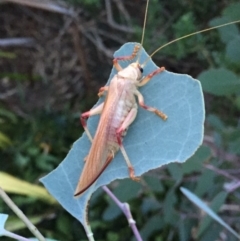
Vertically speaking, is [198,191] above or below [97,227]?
above

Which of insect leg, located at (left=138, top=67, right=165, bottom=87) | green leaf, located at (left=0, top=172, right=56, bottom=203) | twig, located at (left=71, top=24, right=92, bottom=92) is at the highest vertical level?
insect leg, located at (left=138, top=67, right=165, bottom=87)

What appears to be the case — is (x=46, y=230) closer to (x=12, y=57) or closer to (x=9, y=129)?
(x=9, y=129)

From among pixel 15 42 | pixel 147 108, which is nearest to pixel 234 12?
pixel 147 108

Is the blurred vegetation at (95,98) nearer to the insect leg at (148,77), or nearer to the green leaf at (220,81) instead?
the green leaf at (220,81)

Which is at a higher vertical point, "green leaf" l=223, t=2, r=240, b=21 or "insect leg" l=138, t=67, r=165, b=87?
"insect leg" l=138, t=67, r=165, b=87

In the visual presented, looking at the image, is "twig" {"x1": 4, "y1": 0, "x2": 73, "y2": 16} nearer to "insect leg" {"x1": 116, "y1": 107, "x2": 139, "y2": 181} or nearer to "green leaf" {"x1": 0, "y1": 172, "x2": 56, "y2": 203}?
"green leaf" {"x1": 0, "y1": 172, "x2": 56, "y2": 203}

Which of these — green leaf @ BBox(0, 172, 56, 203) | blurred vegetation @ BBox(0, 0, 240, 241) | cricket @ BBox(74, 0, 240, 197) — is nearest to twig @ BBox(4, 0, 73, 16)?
blurred vegetation @ BBox(0, 0, 240, 241)

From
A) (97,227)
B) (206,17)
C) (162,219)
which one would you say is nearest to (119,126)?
(162,219)

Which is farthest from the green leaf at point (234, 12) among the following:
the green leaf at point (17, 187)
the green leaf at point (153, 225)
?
the green leaf at point (17, 187)
